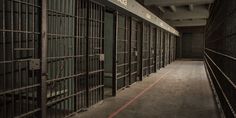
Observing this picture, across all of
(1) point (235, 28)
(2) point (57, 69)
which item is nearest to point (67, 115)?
(2) point (57, 69)

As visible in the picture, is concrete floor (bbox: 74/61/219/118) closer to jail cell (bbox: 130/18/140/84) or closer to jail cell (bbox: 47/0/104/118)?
jail cell (bbox: 47/0/104/118)

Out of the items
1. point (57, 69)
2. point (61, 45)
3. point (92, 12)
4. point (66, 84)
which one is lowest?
point (66, 84)

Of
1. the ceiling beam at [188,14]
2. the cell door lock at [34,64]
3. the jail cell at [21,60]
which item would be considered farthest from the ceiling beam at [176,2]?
the cell door lock at [34,64]

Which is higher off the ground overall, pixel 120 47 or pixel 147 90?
pixel 120 47

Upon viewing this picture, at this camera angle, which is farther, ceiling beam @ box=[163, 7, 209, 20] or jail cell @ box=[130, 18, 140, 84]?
ceiling beam @ box=[163, 7, 209, 20]

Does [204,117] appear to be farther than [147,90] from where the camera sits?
No

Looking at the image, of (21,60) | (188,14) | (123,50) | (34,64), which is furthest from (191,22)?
(21,60)

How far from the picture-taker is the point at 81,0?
5.03 meters

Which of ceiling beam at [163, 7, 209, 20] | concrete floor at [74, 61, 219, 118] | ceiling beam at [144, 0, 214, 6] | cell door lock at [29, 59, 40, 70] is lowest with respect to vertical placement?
concrete floor at [74, 61, 219, 118]

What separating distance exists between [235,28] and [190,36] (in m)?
24.5

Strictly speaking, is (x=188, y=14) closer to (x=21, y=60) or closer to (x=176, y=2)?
(x=176, y=2)

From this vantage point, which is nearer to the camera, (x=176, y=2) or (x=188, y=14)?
(x=176, y=2)

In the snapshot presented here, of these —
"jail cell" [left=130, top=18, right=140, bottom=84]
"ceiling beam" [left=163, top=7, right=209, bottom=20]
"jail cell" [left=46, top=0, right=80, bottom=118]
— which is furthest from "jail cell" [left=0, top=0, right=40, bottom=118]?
"ceiling beam" [left=163, top=7, right=209, bottom=20]

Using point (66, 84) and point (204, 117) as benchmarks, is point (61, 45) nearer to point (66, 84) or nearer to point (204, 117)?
point (66, 84)
